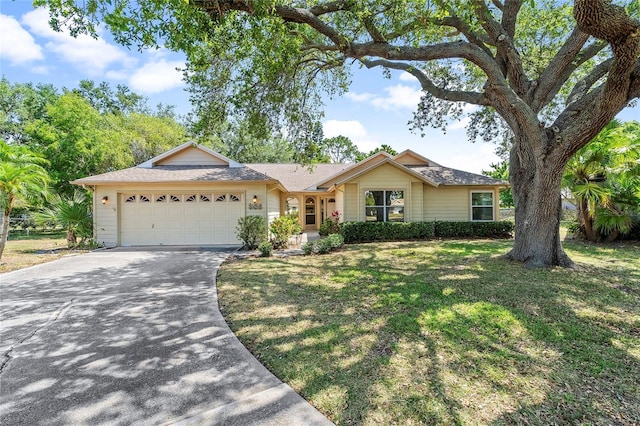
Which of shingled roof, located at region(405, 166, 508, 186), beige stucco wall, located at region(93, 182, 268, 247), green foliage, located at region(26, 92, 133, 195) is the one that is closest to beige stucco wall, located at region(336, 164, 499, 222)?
shingled roof, located at region(405, 166, 508, 186)

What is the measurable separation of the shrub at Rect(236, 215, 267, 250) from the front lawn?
15.1 ft

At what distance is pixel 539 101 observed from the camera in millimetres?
8648

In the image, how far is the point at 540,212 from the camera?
8.09m

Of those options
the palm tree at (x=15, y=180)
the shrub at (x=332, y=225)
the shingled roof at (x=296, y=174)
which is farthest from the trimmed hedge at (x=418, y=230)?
the palm tree at (x=15, y=180)

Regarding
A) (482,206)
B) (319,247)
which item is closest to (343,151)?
(482,206)

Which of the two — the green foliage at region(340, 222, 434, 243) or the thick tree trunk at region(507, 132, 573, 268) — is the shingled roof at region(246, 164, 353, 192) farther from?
the thick tree trunk at region(507, 132, 573, 268)

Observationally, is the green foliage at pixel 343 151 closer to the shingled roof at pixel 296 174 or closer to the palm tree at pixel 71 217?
the shingled roof at pixel 296 174

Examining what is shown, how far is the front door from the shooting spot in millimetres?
22906

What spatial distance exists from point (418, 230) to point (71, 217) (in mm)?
15073

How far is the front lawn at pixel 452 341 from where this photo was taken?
2740mm

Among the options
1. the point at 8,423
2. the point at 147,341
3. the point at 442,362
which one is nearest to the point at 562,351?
the point at 442,362

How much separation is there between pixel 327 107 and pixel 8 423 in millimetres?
12508

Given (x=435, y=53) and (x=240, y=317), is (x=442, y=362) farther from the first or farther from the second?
(x=435, y=53)

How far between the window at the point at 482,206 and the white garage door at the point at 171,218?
1195cm
